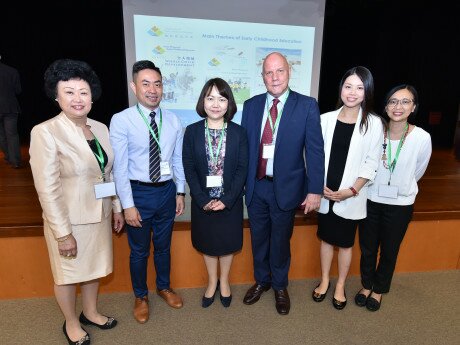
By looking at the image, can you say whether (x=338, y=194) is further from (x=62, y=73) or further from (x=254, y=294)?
(x=62, y=73)

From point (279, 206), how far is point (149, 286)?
121 centimetres

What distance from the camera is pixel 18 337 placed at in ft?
6.13

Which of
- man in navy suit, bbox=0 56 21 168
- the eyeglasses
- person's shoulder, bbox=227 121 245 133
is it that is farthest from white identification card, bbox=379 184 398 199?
man in navy suit, bbox=0 56 21 168

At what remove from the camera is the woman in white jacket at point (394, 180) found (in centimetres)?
184

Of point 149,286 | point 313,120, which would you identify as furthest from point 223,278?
point 313,120

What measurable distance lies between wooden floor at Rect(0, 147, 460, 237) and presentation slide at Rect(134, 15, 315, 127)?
1.92 metres

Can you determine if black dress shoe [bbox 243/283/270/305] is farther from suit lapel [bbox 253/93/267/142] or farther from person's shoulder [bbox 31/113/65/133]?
person's shoulder [bbox 31/113/65/133]

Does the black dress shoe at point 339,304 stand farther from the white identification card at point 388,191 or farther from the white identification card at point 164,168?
the white identification card at point 164,168

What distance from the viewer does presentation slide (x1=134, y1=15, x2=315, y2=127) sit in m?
3.80

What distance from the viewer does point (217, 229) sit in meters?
1.90

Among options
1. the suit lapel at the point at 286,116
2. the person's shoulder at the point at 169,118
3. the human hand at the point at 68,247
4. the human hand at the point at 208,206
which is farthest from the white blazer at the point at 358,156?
the human hand at the point at 68,247

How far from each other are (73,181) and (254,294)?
1395 mm

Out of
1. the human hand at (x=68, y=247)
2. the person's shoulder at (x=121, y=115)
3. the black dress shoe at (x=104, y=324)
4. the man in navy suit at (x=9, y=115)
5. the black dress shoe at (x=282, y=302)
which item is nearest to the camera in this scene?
the human hand at (x=68, y=247)

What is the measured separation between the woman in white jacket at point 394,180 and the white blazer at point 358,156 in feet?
0.26
